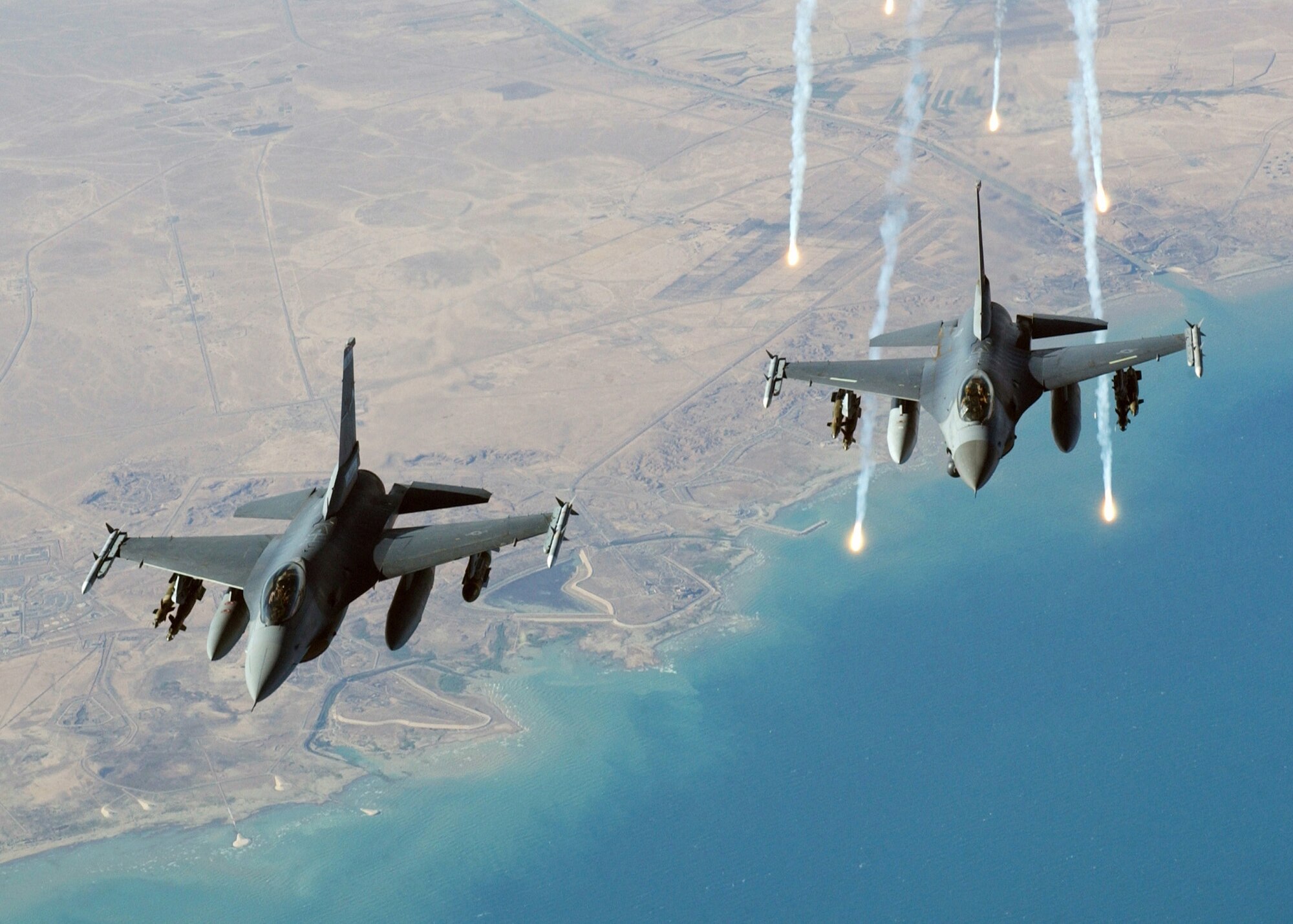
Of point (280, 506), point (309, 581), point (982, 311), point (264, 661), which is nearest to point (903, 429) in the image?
point (982, 311)

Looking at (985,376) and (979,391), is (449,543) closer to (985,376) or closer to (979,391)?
(979,391)

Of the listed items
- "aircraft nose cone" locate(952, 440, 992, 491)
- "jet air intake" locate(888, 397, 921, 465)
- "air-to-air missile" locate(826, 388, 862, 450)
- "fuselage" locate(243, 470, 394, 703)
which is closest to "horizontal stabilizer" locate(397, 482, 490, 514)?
"fuselage" locate(243, 470, 394, 703)

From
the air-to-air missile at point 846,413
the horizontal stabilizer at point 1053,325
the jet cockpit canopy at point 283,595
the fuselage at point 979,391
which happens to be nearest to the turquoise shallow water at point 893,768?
the air-to-air missile at point 846,413

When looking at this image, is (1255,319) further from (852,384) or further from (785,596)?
(852,384)

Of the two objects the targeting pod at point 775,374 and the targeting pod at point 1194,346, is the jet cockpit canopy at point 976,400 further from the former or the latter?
the targeting pod at point 1194,346

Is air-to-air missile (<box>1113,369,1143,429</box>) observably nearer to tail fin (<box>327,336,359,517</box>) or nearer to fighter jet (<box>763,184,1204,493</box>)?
fighter jet (<box>763,184,1204,493</box>)
